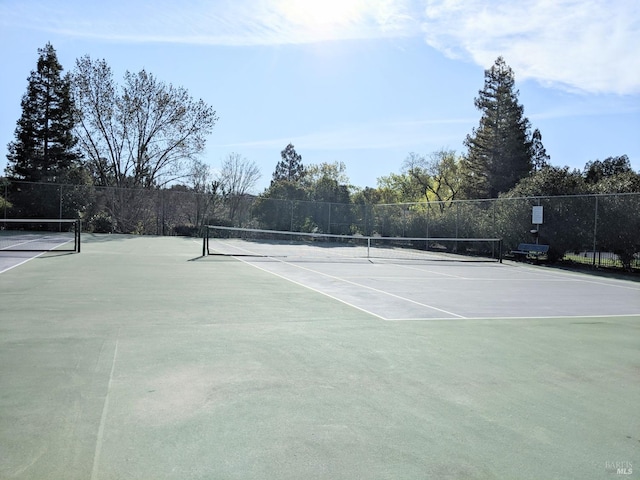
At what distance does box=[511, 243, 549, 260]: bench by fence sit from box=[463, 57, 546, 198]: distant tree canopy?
2649 cm

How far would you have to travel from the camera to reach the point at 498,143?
159 ft

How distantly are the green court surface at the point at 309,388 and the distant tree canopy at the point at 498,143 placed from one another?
135 feet

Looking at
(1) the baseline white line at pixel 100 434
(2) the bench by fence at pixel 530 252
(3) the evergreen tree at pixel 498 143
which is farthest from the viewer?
(3) the evergreen tree at pixel 498 143

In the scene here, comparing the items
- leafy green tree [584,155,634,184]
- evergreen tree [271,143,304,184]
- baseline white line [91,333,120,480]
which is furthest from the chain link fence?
evergreen tree [271,143,304,184]

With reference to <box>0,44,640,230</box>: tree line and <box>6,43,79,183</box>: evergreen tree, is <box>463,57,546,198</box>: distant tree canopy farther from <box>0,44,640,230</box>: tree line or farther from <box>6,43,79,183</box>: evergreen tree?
<box>6,43,79,183</box>: evergreen tree

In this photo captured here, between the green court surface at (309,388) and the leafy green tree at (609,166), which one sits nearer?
the green court surface at (309,388)

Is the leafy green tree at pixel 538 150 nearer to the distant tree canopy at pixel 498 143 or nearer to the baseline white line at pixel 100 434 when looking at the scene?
the distant tree canopy at pixel 498 143

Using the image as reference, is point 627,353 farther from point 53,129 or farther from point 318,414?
point 53,129

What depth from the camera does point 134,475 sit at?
2828 mm

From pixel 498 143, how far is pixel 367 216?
67.7ft

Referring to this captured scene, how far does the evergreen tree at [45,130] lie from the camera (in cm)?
3278

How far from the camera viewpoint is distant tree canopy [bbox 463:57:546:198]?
47812 mm

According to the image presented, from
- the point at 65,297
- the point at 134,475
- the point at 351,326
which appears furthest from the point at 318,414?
the point at 65,297

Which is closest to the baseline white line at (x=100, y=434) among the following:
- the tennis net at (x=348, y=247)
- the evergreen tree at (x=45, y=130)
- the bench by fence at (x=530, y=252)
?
the tennis net at (x=348, y=247)
